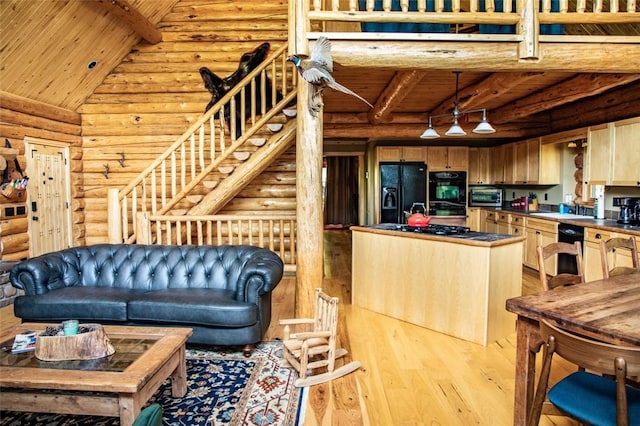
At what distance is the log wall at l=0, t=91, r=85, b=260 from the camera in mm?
5078

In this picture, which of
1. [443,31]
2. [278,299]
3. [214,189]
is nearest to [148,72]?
[214,189]

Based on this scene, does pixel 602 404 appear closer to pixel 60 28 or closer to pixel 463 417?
pixel 463 417

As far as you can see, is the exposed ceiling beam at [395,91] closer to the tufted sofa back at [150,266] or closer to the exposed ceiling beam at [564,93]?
the exposed ceiling beam at [564,93]

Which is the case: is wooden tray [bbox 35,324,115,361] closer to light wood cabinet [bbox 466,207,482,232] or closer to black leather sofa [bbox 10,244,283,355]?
black leather sofa [bbox 10,244,283,355]

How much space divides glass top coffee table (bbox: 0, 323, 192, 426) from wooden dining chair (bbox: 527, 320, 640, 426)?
1.85m

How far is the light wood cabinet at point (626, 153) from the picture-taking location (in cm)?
466

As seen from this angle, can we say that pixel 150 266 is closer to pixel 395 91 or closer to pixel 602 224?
pixel 395 91

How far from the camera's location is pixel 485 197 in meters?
8.11

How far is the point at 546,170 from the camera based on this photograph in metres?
6.57

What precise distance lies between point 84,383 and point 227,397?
3.16 feet

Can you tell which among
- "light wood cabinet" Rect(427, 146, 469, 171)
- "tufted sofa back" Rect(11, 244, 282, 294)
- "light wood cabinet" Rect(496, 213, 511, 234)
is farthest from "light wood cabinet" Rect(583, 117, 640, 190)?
"tufted sofa back" Rect(11, 244, 282, 294)

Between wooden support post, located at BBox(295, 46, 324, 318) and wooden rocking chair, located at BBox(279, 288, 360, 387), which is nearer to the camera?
wooden rocking chair, located at BBox(279, 288, 360, 387)

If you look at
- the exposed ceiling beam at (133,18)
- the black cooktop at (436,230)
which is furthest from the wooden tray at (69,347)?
the exposed ceiling beam at (133,18)

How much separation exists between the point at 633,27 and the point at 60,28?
655 cm
